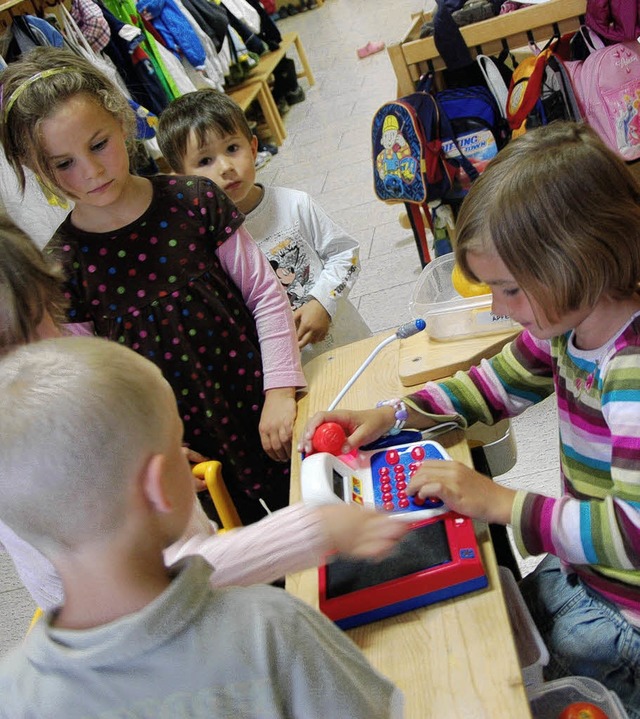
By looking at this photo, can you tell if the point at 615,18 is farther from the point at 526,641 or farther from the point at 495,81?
the point at 526,641

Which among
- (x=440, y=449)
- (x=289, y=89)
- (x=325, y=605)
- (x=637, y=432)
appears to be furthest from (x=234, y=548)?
(x=289, y=89)

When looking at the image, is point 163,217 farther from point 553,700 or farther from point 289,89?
point 289,89

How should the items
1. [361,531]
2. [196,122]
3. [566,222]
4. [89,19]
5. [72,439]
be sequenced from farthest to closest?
[89,19] → [196,122] → [566,222] → [361,531] → [72,439]

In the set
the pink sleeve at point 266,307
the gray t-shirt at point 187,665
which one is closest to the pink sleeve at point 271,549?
the gray t-shirt at point 187,665

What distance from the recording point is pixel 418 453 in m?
1.14

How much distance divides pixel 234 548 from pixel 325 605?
14cm

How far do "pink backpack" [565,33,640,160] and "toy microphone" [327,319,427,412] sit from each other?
1.51 m

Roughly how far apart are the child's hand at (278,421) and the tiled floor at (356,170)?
0.89 meters

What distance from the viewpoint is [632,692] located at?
3.34 ft

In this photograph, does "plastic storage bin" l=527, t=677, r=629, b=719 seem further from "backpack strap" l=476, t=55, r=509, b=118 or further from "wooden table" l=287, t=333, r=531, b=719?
"backpack strap" l=476, t=55, r=509, b=118

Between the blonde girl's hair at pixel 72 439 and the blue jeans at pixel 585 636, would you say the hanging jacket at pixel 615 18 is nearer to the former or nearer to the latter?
the blue jeans at pixel 585 636

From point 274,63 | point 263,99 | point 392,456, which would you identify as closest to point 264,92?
point 263,99

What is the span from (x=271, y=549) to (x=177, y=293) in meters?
0.71

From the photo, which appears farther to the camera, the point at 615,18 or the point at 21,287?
the point at 615,18
